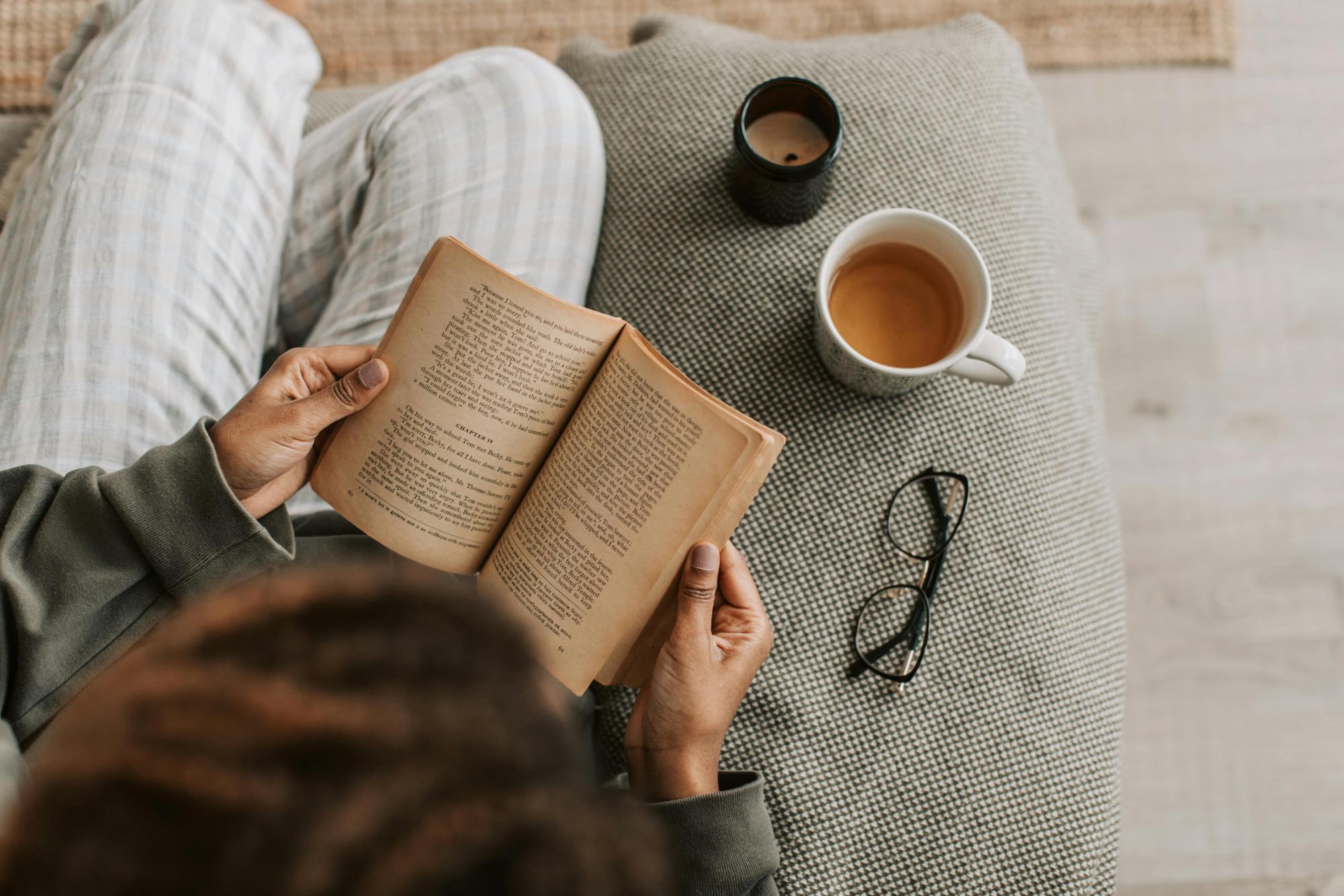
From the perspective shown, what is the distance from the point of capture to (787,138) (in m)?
0.62

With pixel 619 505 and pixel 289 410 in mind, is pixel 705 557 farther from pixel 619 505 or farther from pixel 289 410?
pixel 289 410

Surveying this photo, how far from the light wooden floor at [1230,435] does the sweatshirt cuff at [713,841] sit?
0.64 metres

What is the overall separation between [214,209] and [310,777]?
23.1 inches

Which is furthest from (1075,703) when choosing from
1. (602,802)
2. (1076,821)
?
(602,802)

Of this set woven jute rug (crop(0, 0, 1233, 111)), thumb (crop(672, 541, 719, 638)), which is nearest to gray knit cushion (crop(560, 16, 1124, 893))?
thumb (crop(672, 541, 719, 638))

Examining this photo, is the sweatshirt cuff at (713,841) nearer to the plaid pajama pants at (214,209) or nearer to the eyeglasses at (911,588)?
the eyeglasses at (911,588)

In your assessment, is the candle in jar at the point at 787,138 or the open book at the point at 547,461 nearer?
the open book at the point at 547,461

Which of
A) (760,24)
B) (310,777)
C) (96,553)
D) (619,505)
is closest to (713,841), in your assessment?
(619,505)

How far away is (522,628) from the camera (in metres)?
0.31

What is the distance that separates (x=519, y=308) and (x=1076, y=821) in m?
0.55

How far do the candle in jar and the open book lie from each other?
0.21 metres

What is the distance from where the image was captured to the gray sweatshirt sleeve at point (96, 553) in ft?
1.77

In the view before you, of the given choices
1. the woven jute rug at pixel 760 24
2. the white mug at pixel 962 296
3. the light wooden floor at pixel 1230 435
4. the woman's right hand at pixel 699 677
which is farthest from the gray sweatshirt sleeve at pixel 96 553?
the light wooden floor at pixel 1230 435

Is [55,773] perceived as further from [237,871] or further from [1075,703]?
[1075,703]
